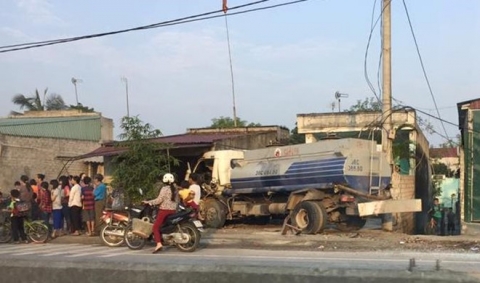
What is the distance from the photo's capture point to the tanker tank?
1508 cm

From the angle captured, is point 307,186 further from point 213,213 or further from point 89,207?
point 89,207

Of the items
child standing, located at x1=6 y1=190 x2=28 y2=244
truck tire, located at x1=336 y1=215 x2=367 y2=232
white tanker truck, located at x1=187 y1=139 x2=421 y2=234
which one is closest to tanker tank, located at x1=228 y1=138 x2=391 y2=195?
white tanker truck, located at x1=187 y1=139 x2=421 y2=234

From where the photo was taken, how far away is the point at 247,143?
23.2 meters

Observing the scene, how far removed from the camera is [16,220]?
15445mm

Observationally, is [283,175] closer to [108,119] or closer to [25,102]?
[108,119]

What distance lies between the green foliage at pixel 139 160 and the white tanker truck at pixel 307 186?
1.57 m

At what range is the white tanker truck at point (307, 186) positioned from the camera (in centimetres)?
1499

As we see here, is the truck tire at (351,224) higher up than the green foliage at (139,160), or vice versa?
the green foliage at (139,160)

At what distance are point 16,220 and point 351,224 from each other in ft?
28.6

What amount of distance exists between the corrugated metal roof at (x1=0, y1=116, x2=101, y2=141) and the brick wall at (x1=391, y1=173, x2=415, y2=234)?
60.7ft

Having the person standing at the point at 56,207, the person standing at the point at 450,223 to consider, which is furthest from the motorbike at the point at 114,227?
the person standing at the point at 450,223

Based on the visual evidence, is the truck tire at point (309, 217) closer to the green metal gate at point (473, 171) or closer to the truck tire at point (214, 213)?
the truck tire at point (214, 213)

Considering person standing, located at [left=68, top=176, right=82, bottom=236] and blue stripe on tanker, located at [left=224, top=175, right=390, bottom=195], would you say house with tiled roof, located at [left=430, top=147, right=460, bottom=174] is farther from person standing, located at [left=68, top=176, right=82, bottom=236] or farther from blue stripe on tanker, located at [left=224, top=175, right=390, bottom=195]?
person standing, located at [left=68, top=176, right=82, bottom=236]

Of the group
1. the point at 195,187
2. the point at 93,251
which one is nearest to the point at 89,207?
the point at 93,251
